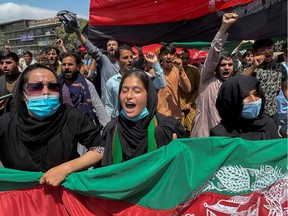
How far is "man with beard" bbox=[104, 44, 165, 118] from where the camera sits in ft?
13.3

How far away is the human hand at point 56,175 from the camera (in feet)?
7.14

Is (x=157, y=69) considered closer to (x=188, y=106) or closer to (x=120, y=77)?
(x=120, y=77)

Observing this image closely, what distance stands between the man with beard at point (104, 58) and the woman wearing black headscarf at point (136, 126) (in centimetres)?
204

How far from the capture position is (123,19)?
3855mm

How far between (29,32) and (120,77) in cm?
10585

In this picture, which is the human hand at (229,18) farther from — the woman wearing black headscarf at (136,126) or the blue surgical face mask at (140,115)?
the blue surgical face mask at (140,115)

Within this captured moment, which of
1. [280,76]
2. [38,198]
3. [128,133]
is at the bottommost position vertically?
[38,198]

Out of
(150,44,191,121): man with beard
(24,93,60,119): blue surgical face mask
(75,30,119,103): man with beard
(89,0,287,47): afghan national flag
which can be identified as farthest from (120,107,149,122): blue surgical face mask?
(75,30,119,103): man with beard

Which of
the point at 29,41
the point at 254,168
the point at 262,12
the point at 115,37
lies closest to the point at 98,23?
the point at 115,37

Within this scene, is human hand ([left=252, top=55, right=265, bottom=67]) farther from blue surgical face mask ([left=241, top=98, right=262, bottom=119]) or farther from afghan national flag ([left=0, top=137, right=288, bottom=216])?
afghan national flag ([left=0, top=137, right=288, bottom=216])

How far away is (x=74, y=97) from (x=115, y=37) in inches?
32.3

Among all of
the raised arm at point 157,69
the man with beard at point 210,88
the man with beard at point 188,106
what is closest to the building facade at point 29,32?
the man with beard at point 188,106

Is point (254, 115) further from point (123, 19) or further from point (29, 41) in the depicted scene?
point (29, 41)

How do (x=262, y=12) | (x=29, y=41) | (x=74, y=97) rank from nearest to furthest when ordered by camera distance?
(x=262, y=12) < (x=74, y=97) < (x=29, y=41)
